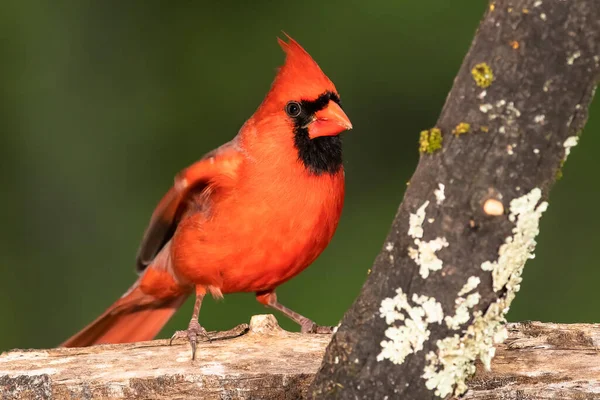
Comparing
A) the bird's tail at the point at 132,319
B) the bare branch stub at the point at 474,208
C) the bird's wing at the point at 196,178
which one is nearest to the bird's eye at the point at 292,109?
the bird's wing at the point at 196,178

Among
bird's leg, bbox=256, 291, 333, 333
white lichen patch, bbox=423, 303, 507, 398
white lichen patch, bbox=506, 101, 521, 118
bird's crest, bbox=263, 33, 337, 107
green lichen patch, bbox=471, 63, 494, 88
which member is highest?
bird's crest, bbox=263, 33, 337, 107

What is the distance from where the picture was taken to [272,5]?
501cm

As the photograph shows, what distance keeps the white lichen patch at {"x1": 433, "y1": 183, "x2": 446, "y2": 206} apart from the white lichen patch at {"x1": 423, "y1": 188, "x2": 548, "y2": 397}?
115mm

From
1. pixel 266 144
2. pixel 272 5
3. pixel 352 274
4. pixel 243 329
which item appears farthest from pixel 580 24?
pixel 272 5

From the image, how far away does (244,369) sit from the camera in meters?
2.29

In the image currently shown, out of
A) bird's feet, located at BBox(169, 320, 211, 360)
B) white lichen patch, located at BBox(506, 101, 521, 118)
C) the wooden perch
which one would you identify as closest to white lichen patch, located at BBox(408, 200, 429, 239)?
white lichen patch, located at BBox(506, 101, 521, 118)

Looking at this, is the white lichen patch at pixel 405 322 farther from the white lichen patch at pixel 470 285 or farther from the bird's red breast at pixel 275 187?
the bird's red breast at pixel 275 187

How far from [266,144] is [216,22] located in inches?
91.6

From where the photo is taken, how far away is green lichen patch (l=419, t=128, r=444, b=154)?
5.21ft

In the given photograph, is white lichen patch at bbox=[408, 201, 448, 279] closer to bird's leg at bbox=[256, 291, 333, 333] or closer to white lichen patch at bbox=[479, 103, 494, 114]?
white lichen patch at bbox=[479, 103, 494, 114]

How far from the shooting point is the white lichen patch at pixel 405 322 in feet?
5.38

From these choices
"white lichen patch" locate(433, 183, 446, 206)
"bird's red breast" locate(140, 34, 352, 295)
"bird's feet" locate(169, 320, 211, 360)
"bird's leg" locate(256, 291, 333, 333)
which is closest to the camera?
"white lichen patch" locate(433, 183, 446, 206)

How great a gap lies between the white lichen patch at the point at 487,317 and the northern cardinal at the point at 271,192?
3.63 feet

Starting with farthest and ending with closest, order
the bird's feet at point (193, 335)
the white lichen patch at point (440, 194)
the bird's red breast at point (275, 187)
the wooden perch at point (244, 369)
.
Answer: the bird's red breast at point (275, 187) < the bird's feet at point (193, 335) < the wooden perch at point (244, 369) < the white lichen patch at point (440, 194)
